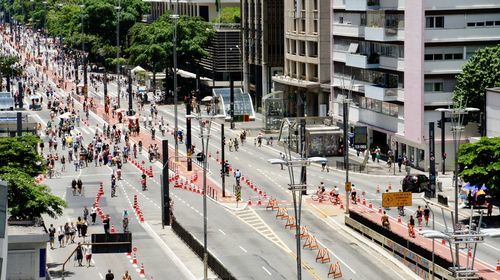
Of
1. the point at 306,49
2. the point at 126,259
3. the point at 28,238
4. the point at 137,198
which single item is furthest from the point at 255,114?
the point at 28,238

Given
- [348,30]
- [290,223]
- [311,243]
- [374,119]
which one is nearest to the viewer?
[311,243]

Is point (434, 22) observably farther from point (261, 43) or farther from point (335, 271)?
point (261, 43)

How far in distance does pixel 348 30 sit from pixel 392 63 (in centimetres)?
1412

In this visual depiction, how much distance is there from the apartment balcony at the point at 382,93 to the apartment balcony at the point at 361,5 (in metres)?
7.80

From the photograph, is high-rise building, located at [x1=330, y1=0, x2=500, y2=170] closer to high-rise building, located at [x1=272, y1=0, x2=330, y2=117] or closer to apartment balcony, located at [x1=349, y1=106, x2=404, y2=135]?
apartment balcony, located at [x1=349, y1=106, x2=404, y2=135]

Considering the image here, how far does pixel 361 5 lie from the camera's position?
14625 centimetres

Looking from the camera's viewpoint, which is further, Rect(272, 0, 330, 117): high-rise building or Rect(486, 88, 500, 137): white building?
Rect(272, 0, 330, 117): high-rise building

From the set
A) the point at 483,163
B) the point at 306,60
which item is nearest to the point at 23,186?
the point at 483,163

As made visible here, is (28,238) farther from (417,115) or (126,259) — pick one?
(417,115)

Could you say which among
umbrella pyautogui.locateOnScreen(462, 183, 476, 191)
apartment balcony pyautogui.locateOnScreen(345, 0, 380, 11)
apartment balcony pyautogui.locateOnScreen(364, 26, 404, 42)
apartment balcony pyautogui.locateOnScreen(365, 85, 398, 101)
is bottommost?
umbrella pyautogui.locateOnScreen(462, 183, 476, 191)

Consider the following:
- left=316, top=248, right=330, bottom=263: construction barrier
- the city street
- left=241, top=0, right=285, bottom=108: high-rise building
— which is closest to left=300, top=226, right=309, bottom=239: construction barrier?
the city street

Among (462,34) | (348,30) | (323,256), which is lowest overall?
(323,256)

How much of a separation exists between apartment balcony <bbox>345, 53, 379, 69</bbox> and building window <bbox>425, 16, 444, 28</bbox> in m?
12.5

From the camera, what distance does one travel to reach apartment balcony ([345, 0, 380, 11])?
143m
